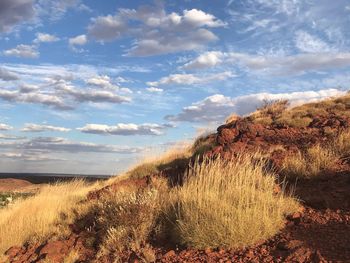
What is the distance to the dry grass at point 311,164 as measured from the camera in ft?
36.4

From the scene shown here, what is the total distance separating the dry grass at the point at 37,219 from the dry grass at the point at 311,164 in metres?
5.72

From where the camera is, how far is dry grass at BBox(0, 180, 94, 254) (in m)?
11.6

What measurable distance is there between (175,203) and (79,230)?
3.04m

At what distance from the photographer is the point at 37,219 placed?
41.5ft

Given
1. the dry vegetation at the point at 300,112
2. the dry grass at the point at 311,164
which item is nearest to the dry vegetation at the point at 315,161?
the dry grass at the point at 311,164

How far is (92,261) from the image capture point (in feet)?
29.3

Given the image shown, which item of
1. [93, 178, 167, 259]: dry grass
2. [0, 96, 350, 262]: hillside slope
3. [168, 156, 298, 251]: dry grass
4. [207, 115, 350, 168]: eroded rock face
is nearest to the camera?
[0, 96, 350, 262]: hillside slope

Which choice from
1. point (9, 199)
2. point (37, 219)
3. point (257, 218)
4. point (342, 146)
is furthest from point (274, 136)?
point (9, 199)

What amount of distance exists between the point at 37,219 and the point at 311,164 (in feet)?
23.7

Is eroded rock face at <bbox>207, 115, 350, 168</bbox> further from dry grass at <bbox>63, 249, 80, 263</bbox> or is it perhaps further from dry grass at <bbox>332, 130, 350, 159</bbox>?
dry grass at <bbox>63, 249, 80, 263</bbox>

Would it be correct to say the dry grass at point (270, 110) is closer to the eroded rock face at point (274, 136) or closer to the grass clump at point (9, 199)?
the eroded rock face at point (274, 136)

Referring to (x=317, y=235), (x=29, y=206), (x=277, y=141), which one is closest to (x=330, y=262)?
(x=317, y=235)

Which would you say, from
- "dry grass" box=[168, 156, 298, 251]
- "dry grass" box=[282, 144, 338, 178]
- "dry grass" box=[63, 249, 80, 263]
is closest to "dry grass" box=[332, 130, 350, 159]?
"dry grass" box=[282, 144, 338, 178]

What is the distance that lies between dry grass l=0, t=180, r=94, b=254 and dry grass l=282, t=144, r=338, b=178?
5.72 meters
